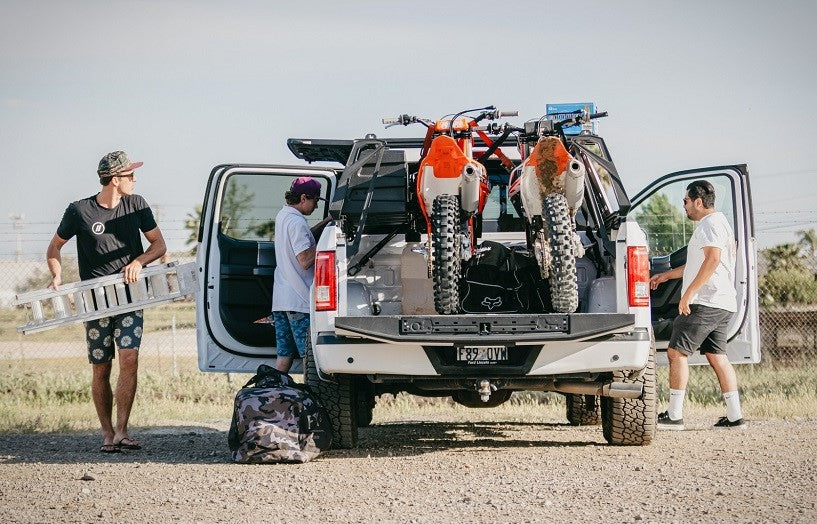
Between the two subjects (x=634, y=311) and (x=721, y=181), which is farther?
(x=721, y=181)

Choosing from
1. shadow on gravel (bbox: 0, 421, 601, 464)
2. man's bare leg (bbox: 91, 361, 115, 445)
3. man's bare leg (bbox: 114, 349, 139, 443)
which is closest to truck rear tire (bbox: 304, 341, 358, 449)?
shadow on gravel (bbox: 0, 421, 601, 464)

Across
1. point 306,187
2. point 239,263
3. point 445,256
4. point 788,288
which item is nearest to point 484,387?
point 445,256

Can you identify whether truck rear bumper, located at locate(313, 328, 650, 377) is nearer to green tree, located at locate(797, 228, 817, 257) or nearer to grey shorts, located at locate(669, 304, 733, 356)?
grey shorts, located at locate(669, 304, 733, 356)

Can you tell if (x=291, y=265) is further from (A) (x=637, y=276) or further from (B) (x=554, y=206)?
(A) (x=637, y=276)

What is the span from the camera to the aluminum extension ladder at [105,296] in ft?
26.3

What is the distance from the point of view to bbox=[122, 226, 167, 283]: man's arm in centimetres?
809

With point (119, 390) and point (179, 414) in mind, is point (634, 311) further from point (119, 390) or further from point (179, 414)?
point (179, 414)

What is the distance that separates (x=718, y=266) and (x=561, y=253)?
6.90ft

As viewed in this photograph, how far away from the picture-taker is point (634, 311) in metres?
6.98

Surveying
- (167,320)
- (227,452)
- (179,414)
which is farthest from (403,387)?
(167,320)

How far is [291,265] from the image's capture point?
8.48m

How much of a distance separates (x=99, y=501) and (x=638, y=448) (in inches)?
142

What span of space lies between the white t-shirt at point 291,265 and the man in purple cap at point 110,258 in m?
0.94

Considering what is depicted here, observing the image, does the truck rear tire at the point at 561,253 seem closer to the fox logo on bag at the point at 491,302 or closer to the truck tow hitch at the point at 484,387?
the truck tow hitch at the point at 484,387
